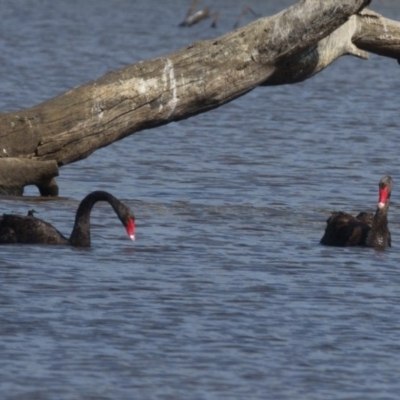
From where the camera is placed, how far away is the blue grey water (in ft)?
25.7

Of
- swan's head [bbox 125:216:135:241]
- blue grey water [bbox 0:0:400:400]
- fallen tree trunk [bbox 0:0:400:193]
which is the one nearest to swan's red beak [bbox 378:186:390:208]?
blue grey water [bbox 0:0:400:400]

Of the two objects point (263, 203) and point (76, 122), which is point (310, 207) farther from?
point (76, 122)

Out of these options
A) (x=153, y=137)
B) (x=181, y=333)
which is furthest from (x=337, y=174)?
(x=181, y=333)

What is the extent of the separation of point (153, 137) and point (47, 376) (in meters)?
10.8

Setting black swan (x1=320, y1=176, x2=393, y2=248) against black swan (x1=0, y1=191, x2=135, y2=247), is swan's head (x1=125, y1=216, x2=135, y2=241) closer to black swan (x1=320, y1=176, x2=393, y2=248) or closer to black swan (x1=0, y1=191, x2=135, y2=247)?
black swan (x1=0, y1=191, x2=135, y2=247)

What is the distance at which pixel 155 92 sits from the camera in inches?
509

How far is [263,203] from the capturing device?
1370 centimetres

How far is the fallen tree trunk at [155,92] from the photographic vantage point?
42.2 ft

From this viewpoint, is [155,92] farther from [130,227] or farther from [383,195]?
[383,195]

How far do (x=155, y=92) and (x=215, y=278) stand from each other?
305cm

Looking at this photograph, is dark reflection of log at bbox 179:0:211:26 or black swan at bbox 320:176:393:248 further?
dark reflection of log at bbox 179:0:211:26

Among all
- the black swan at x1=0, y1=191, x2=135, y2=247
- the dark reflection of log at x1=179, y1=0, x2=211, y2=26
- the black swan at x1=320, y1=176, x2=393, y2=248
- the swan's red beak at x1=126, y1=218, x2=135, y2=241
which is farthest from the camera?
the dark reflection of log at x1=179, y1=0, x2=211, y2=26

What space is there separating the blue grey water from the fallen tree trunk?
1.80ft

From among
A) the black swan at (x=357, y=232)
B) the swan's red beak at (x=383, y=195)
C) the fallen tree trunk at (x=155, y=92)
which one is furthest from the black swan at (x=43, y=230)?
the swan's red beak at (x=383, y=195)
